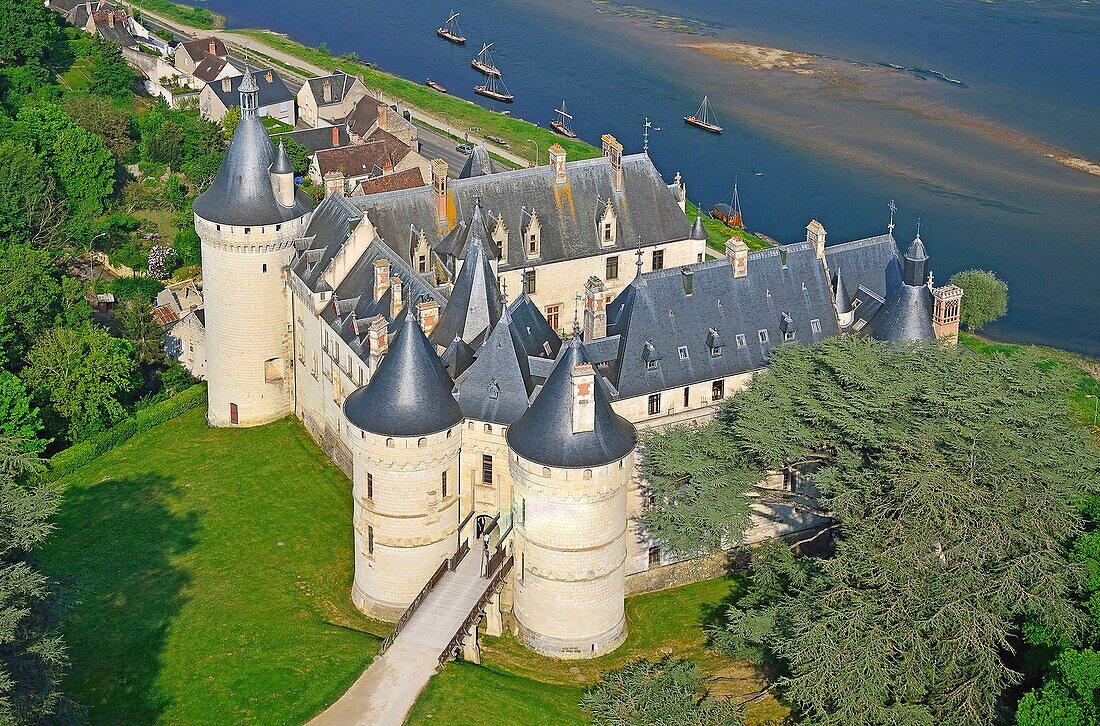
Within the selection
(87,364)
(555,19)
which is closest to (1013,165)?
(555,19)

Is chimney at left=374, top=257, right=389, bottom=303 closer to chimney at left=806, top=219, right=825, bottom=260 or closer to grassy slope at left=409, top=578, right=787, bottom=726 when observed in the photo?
grassy slope at left=409, top=578, right=787, bottom=726

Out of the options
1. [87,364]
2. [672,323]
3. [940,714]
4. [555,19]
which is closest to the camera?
[940,714]

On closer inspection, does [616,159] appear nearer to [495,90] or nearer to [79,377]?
[79,377]

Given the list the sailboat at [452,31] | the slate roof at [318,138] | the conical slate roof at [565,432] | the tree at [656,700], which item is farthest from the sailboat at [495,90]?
the tree at [656,700]

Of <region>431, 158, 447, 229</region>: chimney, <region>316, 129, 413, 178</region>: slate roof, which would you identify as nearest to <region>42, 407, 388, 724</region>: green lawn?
<region>431, 158, 447, 229</region>: chimney

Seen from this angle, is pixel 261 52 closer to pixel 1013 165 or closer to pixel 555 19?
pixel 555 19

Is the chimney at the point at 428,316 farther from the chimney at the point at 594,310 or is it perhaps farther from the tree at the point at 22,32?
the tree at the point at 22,32
